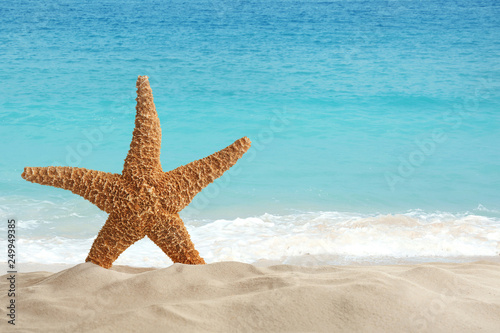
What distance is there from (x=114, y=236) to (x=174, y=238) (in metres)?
0.36

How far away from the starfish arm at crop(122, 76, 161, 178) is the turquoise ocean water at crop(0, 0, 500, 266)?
5.91ft

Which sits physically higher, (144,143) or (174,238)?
(144,143)

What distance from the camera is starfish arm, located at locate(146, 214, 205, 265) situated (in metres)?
3.15

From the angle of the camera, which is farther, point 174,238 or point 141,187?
point 174,238

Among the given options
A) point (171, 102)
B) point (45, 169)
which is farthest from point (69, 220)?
point (171, 102)

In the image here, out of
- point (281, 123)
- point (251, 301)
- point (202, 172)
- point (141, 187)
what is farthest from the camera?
point (281, 123)

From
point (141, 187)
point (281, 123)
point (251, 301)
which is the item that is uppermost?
point (281, 123)

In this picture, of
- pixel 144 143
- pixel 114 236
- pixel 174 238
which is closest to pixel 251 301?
pixel 174 238

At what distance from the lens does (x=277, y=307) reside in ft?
7.54

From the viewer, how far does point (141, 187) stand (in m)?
3.07

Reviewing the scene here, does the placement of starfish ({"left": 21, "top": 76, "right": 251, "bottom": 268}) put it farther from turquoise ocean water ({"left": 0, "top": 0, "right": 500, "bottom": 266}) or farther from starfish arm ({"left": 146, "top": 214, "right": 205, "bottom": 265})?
turquoise ocean water ({"left": 0, "top": 0, "right": 500, "bottom": 266})

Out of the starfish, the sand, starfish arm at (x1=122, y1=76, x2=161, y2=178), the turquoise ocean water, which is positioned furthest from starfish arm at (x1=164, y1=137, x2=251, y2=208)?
the turquoise ocean water

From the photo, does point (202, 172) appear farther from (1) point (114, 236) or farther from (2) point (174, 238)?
(1) point (114, 236)

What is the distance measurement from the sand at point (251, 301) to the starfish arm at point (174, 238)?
307 millimetres
